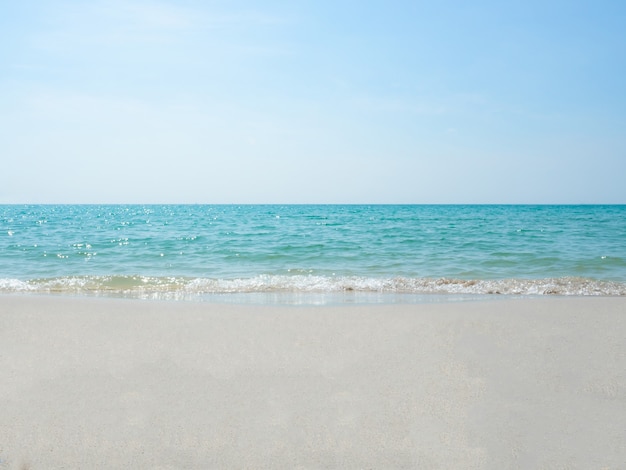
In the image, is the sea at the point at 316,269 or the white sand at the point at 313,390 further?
the sea at the point at 316,269

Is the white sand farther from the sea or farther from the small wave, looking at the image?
the small wave

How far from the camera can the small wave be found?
8969 mm

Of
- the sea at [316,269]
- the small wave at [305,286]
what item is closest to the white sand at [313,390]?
the sea at [316,269]

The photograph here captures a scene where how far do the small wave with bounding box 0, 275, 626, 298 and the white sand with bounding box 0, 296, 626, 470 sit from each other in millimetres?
3475

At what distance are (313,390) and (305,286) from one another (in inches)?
235

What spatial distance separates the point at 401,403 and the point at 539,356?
161cm

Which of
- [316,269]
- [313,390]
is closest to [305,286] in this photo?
[316,269]

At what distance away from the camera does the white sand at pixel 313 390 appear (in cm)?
288

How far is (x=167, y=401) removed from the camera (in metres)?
3.43

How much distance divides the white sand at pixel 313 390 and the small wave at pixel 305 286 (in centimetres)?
347

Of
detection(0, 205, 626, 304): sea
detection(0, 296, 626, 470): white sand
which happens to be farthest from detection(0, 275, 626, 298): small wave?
detection(0, 296, 626, 470): white sand

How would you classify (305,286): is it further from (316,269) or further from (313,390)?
(313,390)

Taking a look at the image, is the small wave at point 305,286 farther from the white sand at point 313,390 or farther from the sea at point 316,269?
the white sand at point 313,390

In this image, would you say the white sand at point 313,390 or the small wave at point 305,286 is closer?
the white sand at point 313,390
